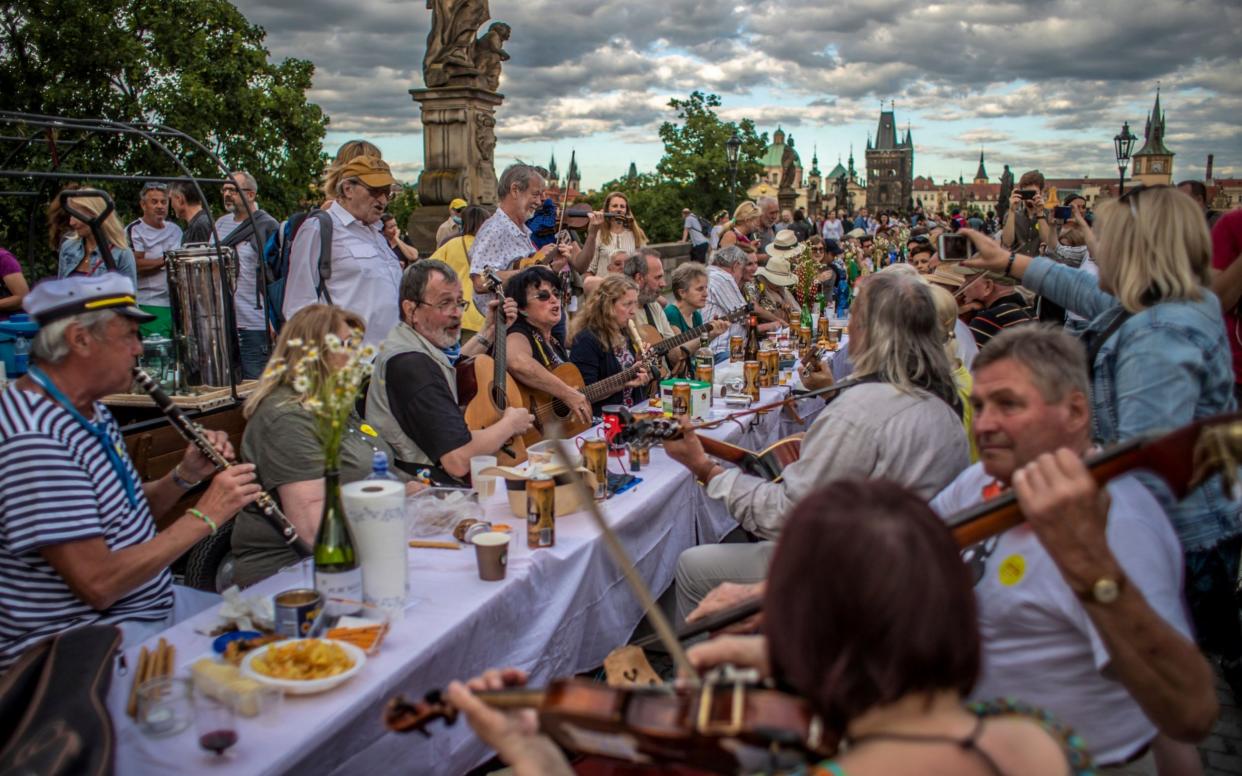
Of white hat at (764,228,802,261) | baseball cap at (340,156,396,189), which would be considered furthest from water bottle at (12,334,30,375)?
white hat at (764,228,802,261)

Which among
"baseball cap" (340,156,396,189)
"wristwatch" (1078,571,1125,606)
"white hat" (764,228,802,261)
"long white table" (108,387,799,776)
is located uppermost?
"baseball cap" (340,156,396,189)

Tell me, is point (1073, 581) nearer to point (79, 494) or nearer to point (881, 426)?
point (881, 426)

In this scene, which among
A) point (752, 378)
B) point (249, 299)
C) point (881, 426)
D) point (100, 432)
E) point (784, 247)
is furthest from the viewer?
point (784, 247)

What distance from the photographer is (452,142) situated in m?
12.8

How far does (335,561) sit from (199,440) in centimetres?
68

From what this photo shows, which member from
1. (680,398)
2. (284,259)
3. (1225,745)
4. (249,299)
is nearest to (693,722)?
(1225,745)

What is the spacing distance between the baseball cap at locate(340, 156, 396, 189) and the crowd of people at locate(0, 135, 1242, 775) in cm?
2

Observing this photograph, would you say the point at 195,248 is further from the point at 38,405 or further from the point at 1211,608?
the point at 1211,608

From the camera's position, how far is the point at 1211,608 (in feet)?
9.98

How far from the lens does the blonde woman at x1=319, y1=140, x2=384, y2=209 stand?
5.20 metres

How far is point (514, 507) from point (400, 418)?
946 mm

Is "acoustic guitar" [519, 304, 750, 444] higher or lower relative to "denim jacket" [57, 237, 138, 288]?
lower

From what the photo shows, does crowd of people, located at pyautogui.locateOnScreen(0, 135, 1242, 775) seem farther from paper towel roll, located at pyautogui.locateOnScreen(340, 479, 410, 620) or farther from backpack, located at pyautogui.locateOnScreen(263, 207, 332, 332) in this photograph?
paper towel roll, located at pyautogui.locateOnScreen(340, 479, 410, 620)

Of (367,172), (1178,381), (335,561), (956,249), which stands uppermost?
(367,172)
